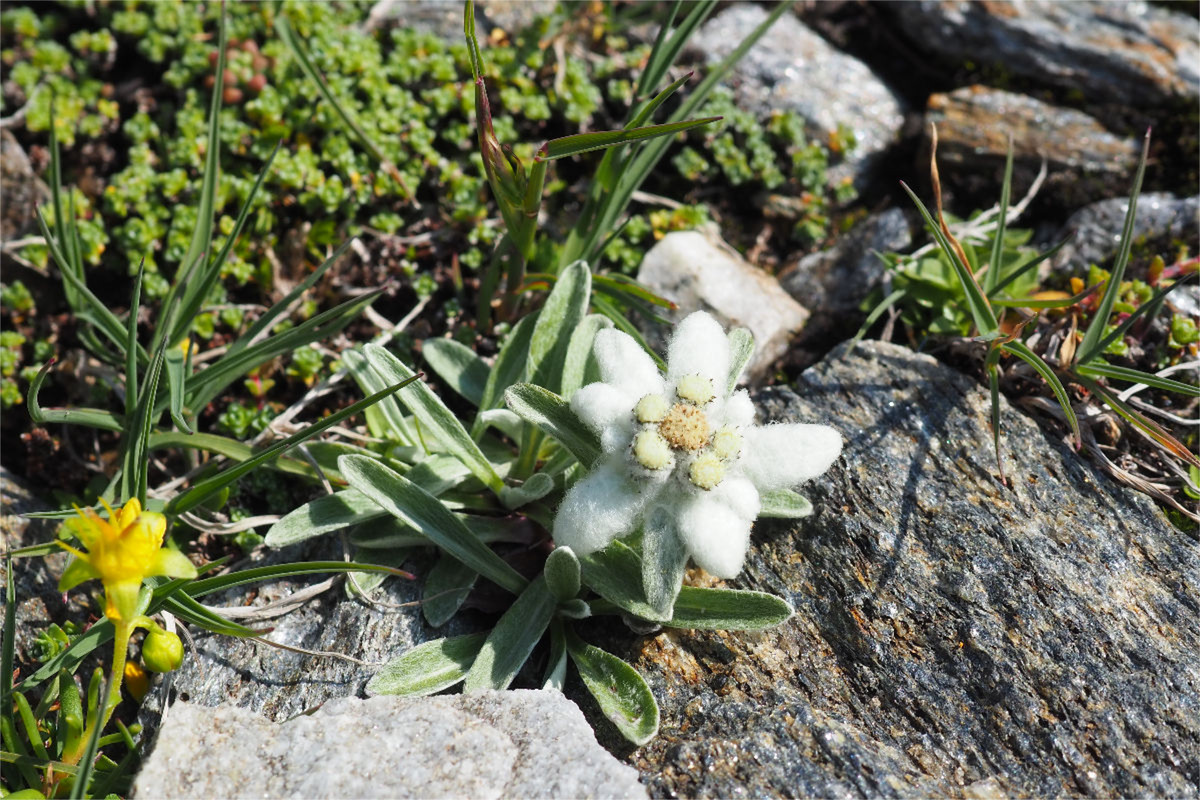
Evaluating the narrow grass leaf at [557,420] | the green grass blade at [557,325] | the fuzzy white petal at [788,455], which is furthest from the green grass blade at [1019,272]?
the narrow grass leaf at [557,420]

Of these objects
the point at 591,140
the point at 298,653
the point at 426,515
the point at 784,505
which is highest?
the point at 591,140

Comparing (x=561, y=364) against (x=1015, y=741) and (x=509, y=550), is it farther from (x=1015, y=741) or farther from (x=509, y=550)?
(x=1015, y=741)

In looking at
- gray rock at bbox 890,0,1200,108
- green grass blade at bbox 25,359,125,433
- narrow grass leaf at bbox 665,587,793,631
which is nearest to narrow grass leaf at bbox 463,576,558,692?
narrow grass leaf at bbox 665,587,793,631

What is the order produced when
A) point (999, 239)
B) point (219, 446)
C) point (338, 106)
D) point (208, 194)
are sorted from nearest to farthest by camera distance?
point (219, 446), point (999, 239), point (208, 194), point (338, 106)

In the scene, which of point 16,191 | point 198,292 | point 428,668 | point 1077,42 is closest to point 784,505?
point 428,668

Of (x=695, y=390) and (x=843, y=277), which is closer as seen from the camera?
(x=695, y=390)

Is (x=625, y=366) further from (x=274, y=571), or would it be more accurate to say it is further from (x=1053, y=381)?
(x=1053, y=381)

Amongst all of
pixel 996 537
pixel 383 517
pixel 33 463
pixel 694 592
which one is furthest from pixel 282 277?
pixel 996 537

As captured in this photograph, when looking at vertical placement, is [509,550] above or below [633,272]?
below
